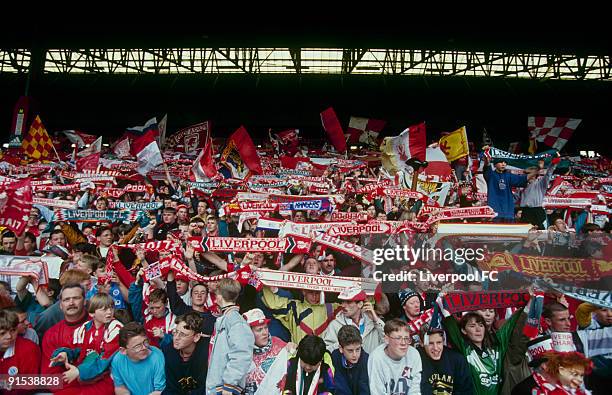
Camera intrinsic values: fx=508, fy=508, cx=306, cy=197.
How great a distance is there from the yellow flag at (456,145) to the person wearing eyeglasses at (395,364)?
7599 mm

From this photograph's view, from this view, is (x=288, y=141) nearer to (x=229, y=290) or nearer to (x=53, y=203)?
(x=53, y=203)

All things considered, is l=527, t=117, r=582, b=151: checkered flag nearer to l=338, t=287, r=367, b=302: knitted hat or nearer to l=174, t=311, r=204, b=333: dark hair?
l=338, t=287, r=367, b=302: knitted hat

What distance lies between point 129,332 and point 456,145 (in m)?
8.89

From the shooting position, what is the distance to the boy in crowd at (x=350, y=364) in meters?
3.82

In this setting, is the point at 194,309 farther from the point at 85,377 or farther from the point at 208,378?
the point at 85,377

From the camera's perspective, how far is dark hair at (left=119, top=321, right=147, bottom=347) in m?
3.84

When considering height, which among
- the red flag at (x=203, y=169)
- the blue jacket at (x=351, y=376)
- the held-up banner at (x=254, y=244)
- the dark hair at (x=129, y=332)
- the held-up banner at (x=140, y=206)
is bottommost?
the blue jacket at (x=351, y=376)

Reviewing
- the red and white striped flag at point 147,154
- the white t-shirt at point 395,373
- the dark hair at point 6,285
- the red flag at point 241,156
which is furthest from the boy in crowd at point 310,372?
the red flag at point 241,156

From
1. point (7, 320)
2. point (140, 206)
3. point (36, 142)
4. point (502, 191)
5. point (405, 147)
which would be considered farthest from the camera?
point (36, 142)

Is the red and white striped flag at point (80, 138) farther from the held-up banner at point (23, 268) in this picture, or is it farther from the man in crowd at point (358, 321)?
the man in crowd at point (358, 321)

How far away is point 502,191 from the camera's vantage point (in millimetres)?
8516

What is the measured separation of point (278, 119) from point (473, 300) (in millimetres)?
26540

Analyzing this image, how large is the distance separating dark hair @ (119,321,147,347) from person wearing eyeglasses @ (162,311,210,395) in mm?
251

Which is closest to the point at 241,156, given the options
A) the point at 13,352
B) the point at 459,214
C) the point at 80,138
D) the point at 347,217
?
the point at 347,217
